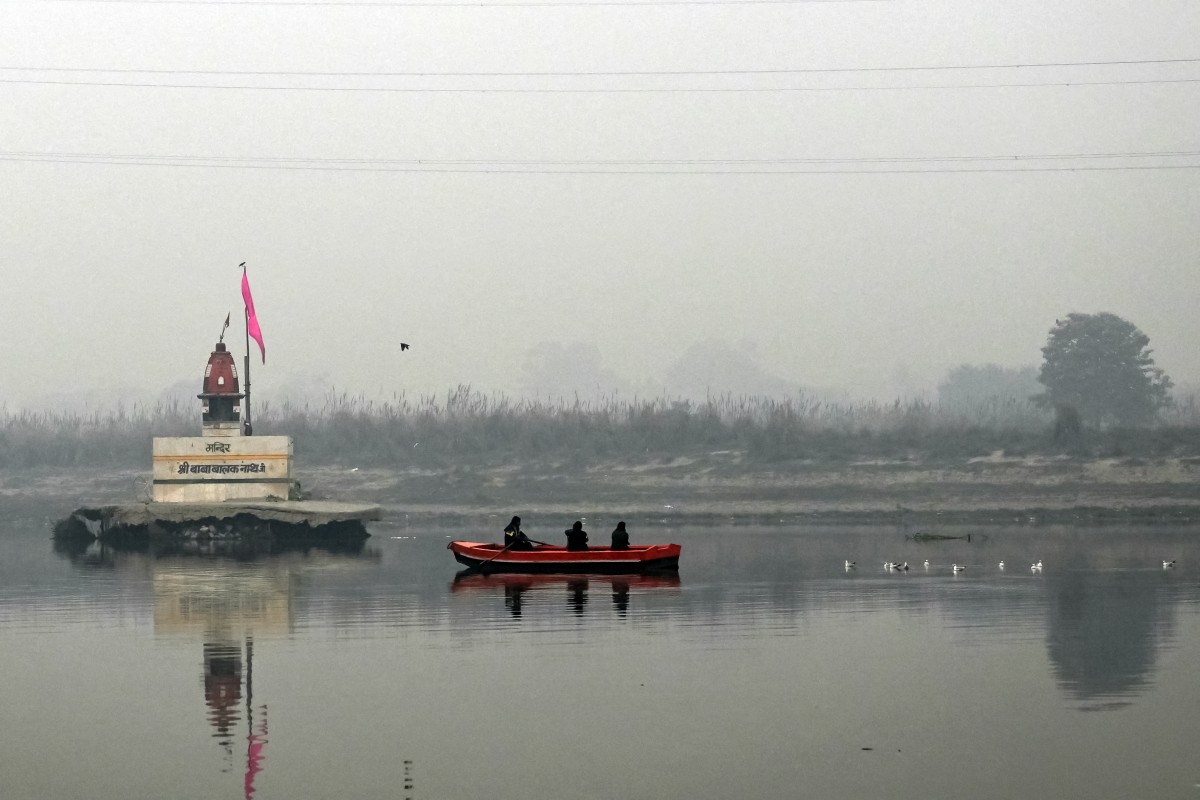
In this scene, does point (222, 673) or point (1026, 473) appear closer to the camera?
point (222, 673)

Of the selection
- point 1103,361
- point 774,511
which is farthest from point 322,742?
point 1103,361

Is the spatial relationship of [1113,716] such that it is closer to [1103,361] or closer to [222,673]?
[222,673]

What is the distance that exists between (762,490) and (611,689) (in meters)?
92.7

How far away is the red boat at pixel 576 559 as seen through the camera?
55.7 meters

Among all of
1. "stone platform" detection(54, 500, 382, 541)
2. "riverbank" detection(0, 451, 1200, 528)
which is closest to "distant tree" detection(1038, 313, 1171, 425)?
"riverbank" detection(0, 451, 1200, 528)

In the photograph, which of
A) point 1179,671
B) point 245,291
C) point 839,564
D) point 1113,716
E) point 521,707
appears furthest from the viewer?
point 245,291

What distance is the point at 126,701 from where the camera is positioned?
27.1 m

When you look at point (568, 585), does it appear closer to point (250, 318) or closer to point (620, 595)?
point (620, 595)

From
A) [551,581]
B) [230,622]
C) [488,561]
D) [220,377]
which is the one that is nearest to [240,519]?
[220,377]

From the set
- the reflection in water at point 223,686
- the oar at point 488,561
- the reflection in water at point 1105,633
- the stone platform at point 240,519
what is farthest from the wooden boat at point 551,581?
the stone platform at point 240,519

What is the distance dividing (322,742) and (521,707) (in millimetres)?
3988

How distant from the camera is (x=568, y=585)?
53250 mm

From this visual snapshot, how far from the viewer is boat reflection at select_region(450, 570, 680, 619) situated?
4562 cm

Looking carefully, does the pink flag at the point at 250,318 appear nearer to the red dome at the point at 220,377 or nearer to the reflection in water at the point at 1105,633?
the red dome at the point at 220,377
